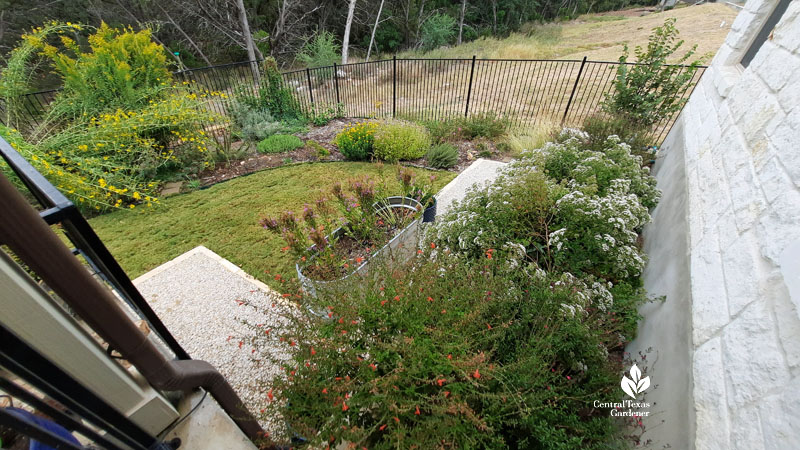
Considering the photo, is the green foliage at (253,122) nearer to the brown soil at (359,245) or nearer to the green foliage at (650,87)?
the brown soil at (359,245)

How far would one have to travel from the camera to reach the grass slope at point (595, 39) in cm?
1452

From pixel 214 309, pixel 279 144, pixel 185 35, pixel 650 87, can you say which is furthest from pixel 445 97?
pixel 185 35

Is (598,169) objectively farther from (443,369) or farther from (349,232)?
(443,369)

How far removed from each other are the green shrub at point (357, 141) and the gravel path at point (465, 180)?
1.86 m

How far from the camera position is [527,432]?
1.49 metres

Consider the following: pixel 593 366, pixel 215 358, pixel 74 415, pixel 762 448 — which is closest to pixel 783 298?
pixel 762 448

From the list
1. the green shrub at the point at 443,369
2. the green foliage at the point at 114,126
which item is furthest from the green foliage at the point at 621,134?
the green foliage at the point at 114,126

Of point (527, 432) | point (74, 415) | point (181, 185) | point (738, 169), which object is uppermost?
point (738, 169)

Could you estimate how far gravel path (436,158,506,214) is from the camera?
4.52m

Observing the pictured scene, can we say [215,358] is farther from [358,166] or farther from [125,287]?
[358,166]

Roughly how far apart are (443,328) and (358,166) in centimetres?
464

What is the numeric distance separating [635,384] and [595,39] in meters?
23.2

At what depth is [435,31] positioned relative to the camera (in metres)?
17.3

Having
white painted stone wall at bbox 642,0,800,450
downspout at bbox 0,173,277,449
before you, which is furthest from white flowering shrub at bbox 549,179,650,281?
downspout at bbox 0,173,277,449
